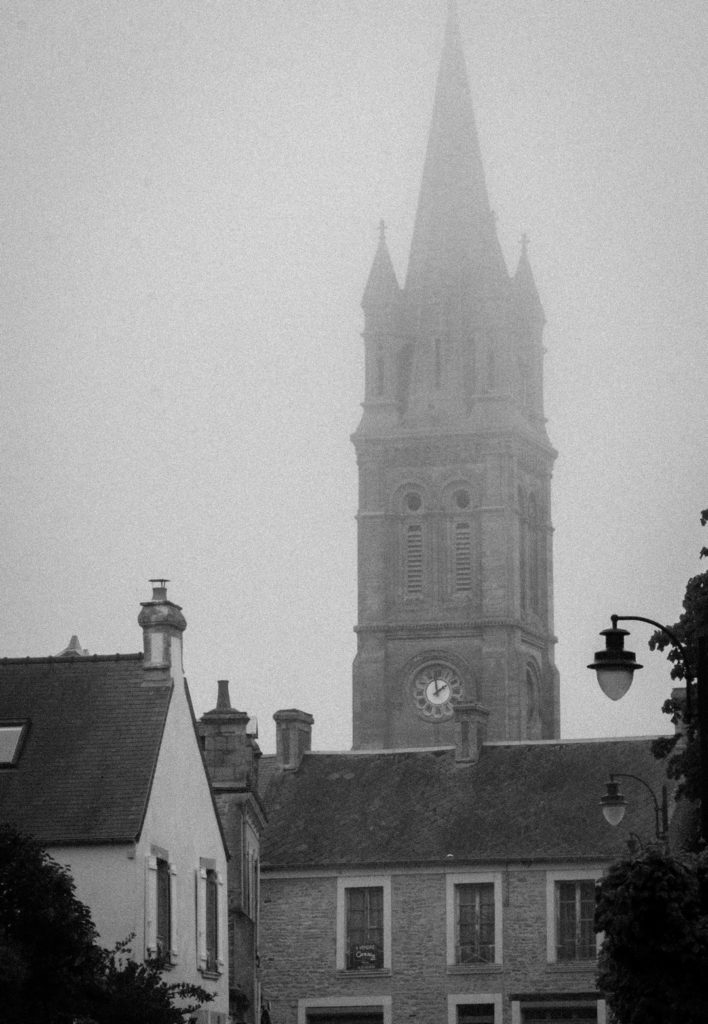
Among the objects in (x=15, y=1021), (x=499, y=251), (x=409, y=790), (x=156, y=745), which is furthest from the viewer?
(x=499, y=251)

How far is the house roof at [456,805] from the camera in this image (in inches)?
2827

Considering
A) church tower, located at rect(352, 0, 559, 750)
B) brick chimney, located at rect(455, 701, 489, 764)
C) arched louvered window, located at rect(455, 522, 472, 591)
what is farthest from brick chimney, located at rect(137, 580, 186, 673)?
arched louvered window, located at rect(455, 522, 472, 591)

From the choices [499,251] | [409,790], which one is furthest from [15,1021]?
[499,251]

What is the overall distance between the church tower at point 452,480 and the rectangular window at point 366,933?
36.6 m

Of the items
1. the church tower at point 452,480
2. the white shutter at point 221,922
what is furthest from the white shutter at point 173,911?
the church tower at point 452,480

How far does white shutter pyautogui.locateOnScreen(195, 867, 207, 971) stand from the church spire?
69.9 metres

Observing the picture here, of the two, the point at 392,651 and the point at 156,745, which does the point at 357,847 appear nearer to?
the point at 156,745

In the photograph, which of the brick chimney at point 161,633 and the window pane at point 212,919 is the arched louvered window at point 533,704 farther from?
the brick chimney at point 161,633

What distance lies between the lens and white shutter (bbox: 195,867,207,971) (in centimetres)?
5275

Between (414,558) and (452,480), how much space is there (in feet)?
11.7

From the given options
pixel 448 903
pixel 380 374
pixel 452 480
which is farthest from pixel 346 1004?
pixel 380 374

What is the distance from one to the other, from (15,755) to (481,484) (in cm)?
6786

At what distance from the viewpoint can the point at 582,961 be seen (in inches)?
2751

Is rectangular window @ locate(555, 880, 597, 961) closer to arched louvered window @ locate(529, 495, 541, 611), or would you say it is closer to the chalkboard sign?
the chalkboard sign
